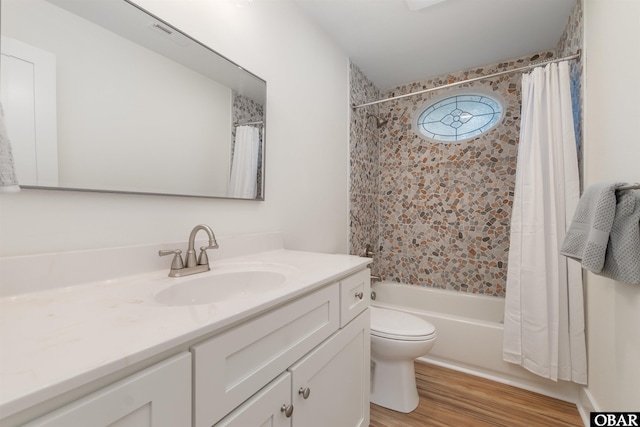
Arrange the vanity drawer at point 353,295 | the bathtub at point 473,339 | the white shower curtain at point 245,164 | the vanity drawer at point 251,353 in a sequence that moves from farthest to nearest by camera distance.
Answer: the bathtub at point 473,339 < the white shower curtain at point 245,164 < the vanity drawer at point 353,295 < the vanity drawer at point 251,353

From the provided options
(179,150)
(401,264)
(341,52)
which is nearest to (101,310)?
(179,150)

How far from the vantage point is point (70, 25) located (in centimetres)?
82

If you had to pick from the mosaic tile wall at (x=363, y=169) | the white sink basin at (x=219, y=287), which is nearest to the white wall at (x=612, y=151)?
the white sink basin at (x=219, y=287)

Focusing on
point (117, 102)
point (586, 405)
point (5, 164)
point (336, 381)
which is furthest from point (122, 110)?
point (586, 405)

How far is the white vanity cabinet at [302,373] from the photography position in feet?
1.95

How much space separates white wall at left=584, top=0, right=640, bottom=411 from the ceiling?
44 centimetres

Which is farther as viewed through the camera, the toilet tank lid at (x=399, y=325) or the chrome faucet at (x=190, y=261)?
the toilet tank lid at (x=399, y=325)

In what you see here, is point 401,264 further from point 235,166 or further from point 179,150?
point 179,150

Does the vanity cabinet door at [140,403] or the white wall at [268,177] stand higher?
the white wall at [268,177]

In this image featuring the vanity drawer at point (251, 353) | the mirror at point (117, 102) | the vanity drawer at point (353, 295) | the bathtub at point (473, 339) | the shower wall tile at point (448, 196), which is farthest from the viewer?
the shower wall tile at point (448, 196)

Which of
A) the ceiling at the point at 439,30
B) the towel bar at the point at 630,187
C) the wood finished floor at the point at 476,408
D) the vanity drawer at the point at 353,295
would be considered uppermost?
the ceiling at the point at 439,30

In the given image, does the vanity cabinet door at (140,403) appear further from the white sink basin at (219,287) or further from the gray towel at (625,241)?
the gray towel at (625,241)

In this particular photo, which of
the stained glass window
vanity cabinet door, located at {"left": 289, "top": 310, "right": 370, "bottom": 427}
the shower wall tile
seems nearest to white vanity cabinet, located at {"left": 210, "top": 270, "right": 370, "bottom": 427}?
vanity cabinet door, located at {"left": 289, "top": 310, "right": 370, "bottom": 427}

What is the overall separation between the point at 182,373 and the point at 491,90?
2946 millimetres
